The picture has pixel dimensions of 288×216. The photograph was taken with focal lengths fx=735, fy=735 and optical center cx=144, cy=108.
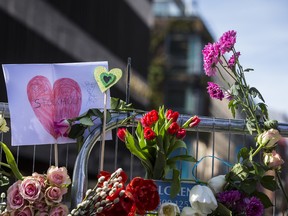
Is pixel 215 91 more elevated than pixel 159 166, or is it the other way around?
pixel 215 91

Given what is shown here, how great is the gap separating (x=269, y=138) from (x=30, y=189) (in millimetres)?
925

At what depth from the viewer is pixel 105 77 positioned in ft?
9.39

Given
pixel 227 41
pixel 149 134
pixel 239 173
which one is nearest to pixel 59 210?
pixel 149 134

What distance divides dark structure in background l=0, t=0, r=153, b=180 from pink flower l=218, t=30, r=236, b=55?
9216 millimetres

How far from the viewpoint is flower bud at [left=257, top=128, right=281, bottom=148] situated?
2801 millimetres

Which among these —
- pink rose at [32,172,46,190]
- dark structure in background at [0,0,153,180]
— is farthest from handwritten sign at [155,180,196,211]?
dark structure in background at [0,0,153,180]

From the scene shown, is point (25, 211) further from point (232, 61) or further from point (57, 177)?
point (232, 61)

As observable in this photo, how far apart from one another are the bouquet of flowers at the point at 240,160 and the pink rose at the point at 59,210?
0.43 meters

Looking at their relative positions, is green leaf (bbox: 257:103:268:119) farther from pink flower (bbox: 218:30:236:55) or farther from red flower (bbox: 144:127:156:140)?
red flower (bbox: 144:127:156:140)

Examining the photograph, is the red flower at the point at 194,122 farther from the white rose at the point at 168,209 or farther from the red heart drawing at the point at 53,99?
the red heart drawing at the point at 53,99

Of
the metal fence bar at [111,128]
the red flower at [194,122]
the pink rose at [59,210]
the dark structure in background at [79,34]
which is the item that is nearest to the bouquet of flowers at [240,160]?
the metal fence bar at [111,128]

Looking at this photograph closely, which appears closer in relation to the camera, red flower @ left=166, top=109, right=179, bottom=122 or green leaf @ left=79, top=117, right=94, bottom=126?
red flower @ left=166, top=109, right=179, bottom=122

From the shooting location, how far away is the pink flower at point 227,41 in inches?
120

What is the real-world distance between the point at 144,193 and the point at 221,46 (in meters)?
0.86
